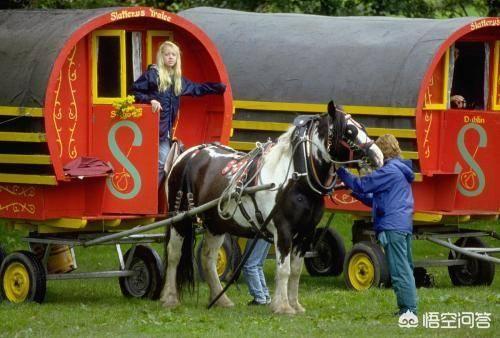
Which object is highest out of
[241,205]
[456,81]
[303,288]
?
[456,81]

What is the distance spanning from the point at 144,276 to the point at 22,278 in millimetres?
1257

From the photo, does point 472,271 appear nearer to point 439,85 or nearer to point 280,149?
point 439,85

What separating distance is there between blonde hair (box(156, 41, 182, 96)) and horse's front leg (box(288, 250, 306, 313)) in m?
2.38

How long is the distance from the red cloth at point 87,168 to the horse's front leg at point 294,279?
6.68 ft

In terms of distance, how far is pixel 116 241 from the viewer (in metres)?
14.2

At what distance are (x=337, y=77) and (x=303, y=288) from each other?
2.38m

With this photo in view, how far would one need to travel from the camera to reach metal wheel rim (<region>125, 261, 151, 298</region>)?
14.7 meters

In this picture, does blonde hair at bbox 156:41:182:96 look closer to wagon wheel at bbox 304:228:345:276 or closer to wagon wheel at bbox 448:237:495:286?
wagon wheel at bbox 304:228:345:276

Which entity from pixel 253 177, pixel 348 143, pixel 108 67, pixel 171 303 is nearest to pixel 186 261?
pixel 171 303

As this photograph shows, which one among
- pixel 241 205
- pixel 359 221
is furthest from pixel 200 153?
pixel 359 221

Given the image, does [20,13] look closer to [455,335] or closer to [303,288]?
[303,288]

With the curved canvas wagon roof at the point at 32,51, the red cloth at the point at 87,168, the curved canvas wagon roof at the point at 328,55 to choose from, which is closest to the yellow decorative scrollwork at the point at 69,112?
the red cloth at the point at 87,168

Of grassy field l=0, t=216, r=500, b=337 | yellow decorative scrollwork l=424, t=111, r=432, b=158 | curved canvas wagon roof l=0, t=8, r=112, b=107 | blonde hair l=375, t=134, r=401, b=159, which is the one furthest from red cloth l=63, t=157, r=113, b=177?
yellow decorative scrollwork l=424, t=111, r=432, b=158

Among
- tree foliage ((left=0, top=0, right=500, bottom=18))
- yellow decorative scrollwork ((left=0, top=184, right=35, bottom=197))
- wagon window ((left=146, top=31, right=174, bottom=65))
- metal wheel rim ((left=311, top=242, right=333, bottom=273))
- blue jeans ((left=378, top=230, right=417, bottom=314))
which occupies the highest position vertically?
tree foliage ((left=0, top=0, right=500, bottom=18))
